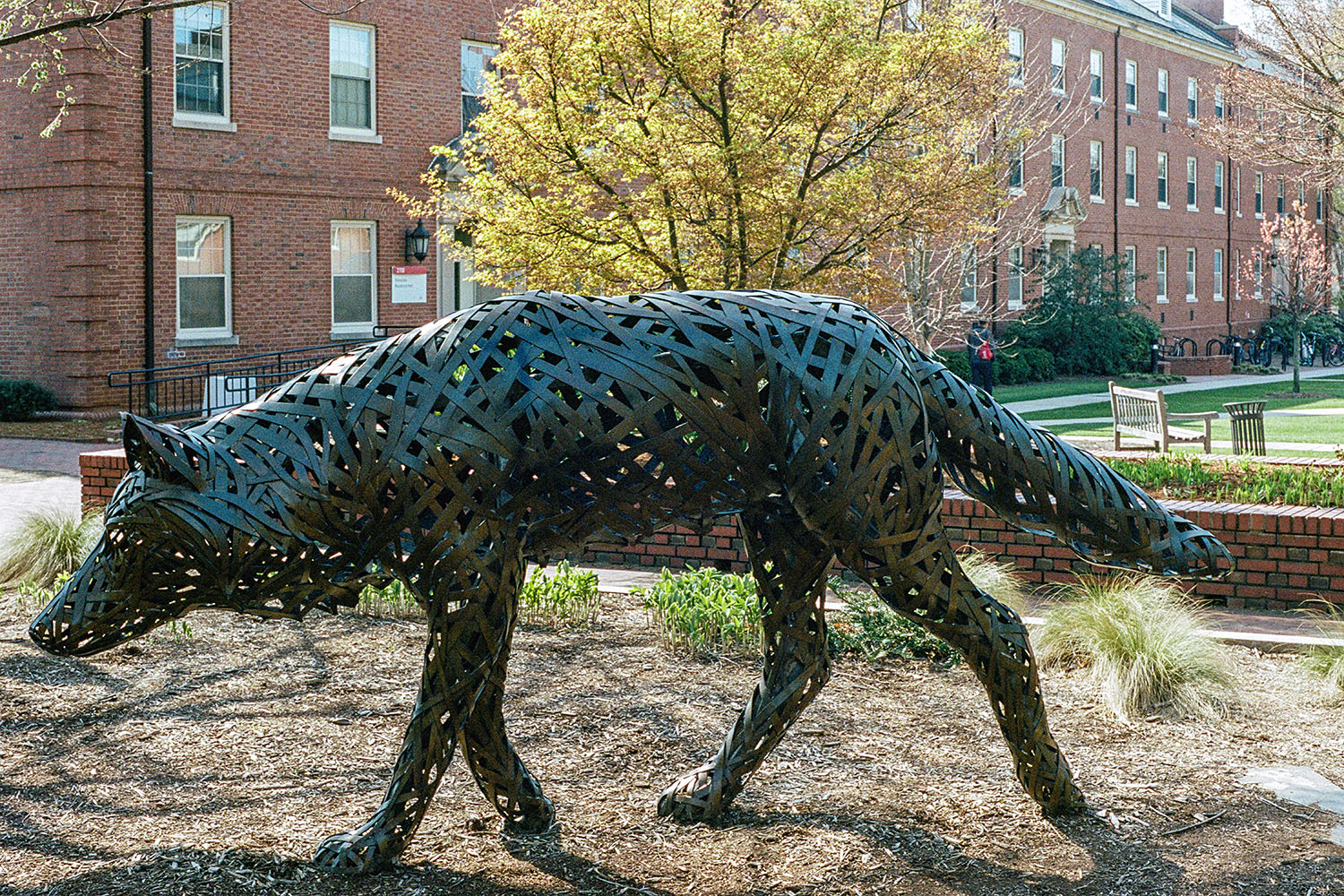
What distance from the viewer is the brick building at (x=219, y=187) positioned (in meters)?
19.8

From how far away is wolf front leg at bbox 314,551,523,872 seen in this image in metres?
3.80

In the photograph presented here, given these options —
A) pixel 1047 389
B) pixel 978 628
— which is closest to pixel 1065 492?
pixel 978 628

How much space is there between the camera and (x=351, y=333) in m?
22.9

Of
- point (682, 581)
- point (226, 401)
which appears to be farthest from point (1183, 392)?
point (682, 581)

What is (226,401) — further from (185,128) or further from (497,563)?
(497,563)

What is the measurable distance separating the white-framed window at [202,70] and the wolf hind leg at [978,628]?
1879cm

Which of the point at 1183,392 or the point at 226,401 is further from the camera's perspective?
the point at 1183,392

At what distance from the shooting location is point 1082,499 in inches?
172

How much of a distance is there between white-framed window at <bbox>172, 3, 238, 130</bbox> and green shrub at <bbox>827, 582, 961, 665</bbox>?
1676 cm

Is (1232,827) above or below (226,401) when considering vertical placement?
below

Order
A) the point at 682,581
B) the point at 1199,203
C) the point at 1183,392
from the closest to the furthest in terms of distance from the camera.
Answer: the point at 682,581 < the point at 1183,392 < the point at 1199,203

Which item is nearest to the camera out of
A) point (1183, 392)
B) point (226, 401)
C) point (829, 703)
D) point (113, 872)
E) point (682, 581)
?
point (113, 872)

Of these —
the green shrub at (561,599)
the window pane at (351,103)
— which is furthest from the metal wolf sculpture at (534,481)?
the window pane at (351,103)

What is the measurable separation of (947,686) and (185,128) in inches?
691
